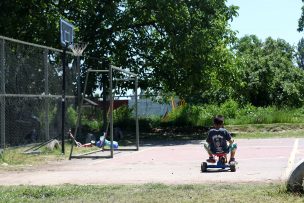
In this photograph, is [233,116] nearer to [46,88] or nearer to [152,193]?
[46,88]

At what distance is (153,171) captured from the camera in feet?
40.0

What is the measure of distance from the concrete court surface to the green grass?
2.95 ft

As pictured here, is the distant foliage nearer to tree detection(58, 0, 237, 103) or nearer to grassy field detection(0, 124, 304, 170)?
grassy field detection(0, 124, 304, 170)

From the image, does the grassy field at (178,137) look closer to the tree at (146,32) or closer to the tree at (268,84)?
the tree at (146,32)

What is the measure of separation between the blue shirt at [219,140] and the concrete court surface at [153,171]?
495 mm

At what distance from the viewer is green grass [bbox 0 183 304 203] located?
7.93m

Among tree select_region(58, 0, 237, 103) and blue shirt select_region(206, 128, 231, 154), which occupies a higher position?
tree select_region(58, 0, 237, 103)

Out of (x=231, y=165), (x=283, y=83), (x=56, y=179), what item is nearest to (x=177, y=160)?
(x=231, y=165)

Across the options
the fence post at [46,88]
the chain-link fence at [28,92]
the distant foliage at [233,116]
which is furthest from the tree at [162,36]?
the fence post at [46,88]

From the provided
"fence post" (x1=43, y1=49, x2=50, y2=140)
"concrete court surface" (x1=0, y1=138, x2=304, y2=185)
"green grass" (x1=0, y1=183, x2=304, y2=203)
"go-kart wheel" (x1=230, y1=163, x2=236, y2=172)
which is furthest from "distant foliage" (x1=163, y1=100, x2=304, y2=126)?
"green grass" (x1=0, y1=183, x2=304, y2=203)

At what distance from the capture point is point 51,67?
1942 cm

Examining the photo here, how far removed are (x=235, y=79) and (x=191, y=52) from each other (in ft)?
11.9

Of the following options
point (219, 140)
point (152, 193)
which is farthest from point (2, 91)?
point (152, 193)

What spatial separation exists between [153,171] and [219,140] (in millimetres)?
1537
